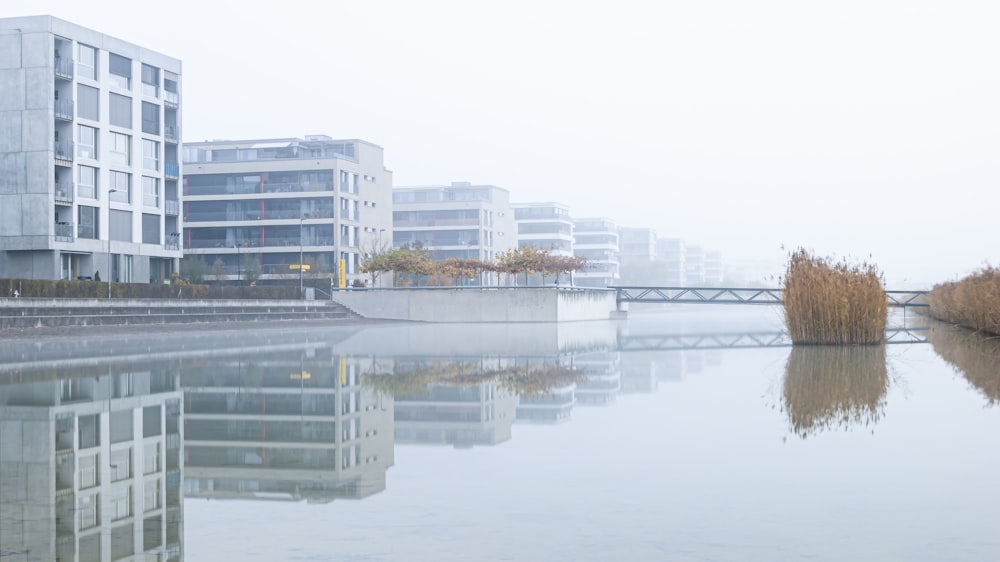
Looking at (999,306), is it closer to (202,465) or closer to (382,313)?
(202,465)

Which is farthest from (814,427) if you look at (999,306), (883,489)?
(999,306)

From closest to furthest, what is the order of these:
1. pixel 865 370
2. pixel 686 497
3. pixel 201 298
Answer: pixel 686 497
pixel 865 370
pixel 201 298

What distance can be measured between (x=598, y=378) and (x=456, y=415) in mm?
5164

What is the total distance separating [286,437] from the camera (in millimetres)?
9148

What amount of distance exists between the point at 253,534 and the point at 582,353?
1764 centimetres

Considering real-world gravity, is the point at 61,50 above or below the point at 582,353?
above

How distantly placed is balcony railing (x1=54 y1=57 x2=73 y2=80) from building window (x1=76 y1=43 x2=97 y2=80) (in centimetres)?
72

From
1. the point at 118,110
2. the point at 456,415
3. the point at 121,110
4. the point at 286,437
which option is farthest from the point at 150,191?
the point at 286,437

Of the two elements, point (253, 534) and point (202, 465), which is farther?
point (202, 465)

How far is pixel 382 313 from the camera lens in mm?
56125

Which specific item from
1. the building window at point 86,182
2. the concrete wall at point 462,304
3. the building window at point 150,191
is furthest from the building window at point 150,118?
the concrete wall at point 462,304

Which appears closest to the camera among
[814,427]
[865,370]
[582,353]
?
[814,427]

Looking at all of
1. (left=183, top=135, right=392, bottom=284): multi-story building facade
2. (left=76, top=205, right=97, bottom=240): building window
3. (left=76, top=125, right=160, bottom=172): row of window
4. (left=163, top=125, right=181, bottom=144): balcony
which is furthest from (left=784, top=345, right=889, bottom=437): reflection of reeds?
(left=183, top=135, right=392, bottom=284): multi-story building facade

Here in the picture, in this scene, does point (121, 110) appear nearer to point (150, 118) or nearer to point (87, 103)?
point (150, 118)
